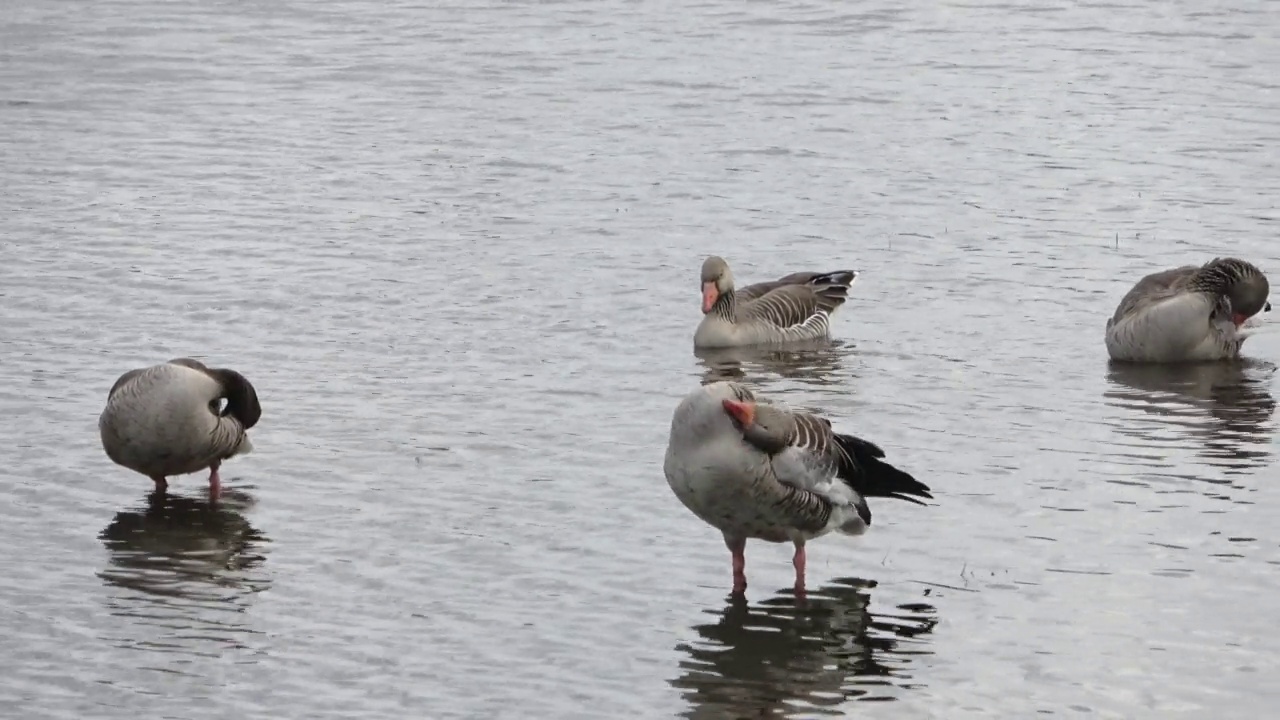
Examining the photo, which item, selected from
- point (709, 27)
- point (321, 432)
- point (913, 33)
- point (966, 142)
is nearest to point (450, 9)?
point (709, 27)

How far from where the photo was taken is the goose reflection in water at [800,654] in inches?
375

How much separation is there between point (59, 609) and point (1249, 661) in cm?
597

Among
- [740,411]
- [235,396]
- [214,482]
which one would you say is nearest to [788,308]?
[235,396]

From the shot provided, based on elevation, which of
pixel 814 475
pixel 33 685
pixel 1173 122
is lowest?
pixel 33 685

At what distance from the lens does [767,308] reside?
18.2 m

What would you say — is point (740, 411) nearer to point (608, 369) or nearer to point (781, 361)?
point (608, 369)

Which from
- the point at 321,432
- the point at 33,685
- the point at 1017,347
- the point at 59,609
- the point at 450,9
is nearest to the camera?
the point at 33,685

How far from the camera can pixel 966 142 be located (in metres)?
26.0

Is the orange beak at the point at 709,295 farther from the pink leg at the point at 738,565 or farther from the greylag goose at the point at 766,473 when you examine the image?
the pink leg at the point at 738,565

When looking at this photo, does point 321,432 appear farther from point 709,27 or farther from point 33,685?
point 709,27

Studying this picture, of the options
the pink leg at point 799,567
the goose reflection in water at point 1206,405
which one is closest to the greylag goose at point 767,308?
the goose reflection in water at point 1206,405

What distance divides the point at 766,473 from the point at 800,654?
0.92 m

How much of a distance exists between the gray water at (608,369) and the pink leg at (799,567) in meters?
0.11

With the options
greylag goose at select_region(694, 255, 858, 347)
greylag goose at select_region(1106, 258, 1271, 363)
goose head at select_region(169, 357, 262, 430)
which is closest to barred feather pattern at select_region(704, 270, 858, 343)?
greylag goose at select_region(694, 255, 858, 347)
